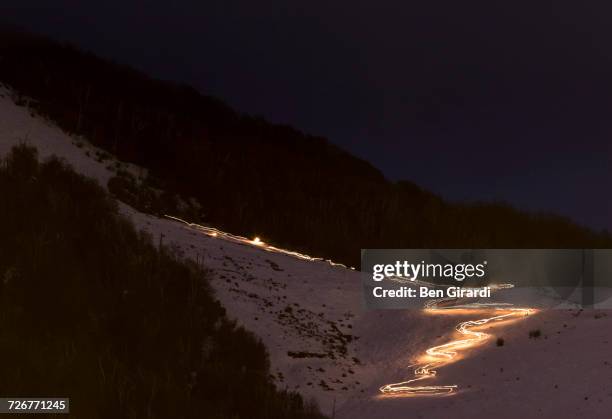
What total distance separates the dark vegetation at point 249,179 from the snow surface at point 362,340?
21.4ft

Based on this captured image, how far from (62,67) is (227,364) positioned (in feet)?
127

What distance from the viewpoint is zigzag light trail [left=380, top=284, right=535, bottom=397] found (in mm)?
21438

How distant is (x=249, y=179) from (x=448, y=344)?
2420cm

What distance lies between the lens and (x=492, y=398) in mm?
19344

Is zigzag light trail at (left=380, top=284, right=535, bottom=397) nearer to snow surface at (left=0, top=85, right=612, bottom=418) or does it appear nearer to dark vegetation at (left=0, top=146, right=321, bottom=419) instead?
snow surface at (left=0, top=85, right=612, bottom=418)

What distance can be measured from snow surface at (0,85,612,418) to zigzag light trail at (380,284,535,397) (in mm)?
467

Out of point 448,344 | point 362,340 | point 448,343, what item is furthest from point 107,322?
point 448,343

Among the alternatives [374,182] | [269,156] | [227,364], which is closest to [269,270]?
[227,364]

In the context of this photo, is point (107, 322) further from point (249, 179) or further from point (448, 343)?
point (249, 179)

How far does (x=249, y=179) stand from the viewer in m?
47.8

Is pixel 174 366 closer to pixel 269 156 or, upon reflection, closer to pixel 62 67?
pixel 269 156

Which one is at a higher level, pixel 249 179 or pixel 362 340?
pixel 249 179

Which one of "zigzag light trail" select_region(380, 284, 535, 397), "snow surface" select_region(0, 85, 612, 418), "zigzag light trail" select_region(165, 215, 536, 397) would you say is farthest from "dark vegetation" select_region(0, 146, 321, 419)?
"zigzag light trail" select_region(165, 215, 536, 397)

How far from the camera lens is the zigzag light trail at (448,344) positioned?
21.4m
